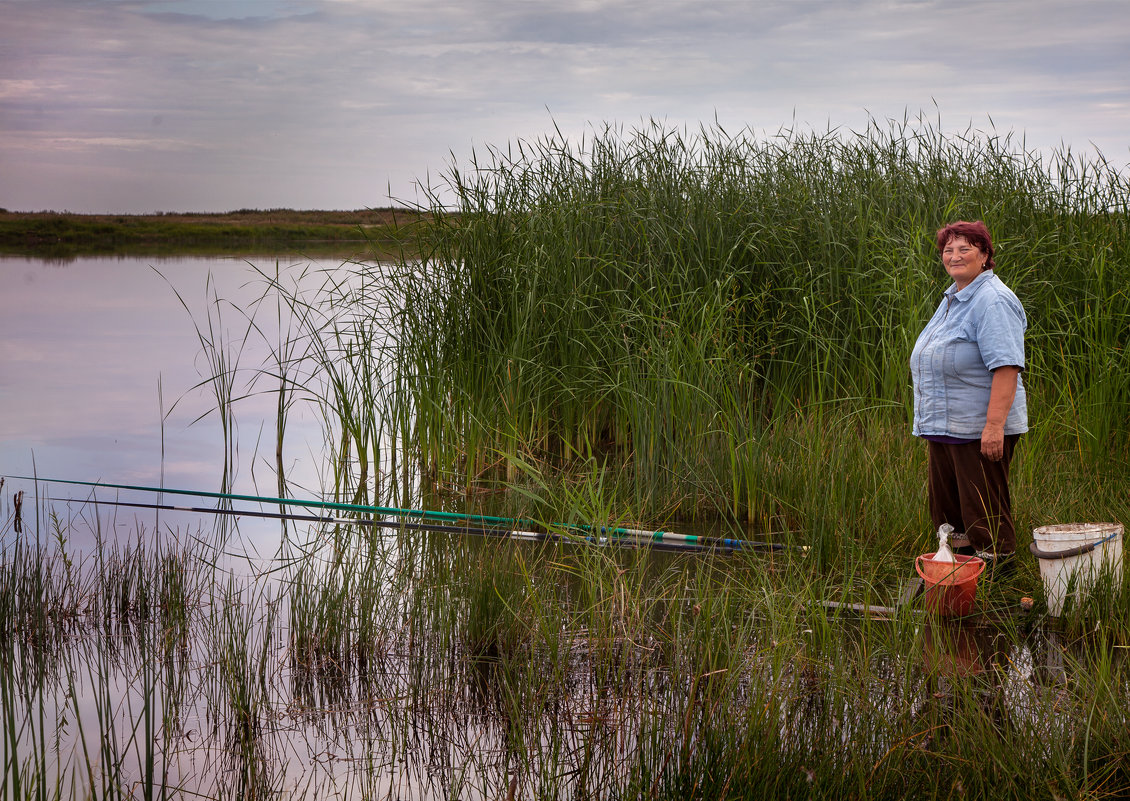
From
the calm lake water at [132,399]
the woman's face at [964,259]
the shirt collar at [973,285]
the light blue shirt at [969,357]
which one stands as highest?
the woman's face at [964,259]

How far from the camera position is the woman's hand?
12.1ft

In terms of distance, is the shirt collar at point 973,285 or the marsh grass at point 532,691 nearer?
the marsh grass at point 532,691

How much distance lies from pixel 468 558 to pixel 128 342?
15519 millimetres

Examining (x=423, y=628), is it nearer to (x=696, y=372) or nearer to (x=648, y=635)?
(x=648, y=635)

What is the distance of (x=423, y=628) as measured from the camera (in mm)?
3643

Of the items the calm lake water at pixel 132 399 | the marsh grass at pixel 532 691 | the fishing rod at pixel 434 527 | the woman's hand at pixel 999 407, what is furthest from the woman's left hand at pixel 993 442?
the calm lake water at pixel 132 399

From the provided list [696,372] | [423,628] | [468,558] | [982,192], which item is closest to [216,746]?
[423,628]

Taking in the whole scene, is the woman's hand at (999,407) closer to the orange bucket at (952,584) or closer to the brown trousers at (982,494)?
the brown trousers at (982,494)

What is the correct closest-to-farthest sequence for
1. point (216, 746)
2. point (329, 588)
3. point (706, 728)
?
point (706, 728) → point (216, 746) → point (329, 588)

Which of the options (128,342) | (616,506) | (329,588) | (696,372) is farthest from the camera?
(128,342)

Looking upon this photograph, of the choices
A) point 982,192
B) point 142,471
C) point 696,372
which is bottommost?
point 142,471

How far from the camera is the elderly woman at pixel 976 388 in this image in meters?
3.72

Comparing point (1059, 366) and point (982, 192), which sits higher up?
point (982, 192)

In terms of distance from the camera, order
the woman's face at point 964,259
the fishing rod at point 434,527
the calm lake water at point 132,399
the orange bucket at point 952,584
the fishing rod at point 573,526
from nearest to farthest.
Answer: the orange bucket at point 952,584 < the woman's face at point 964,259 < the fishing rod at point 573,526 < the fishing rod at point 434,527 < the calm lake water at point 132,399
